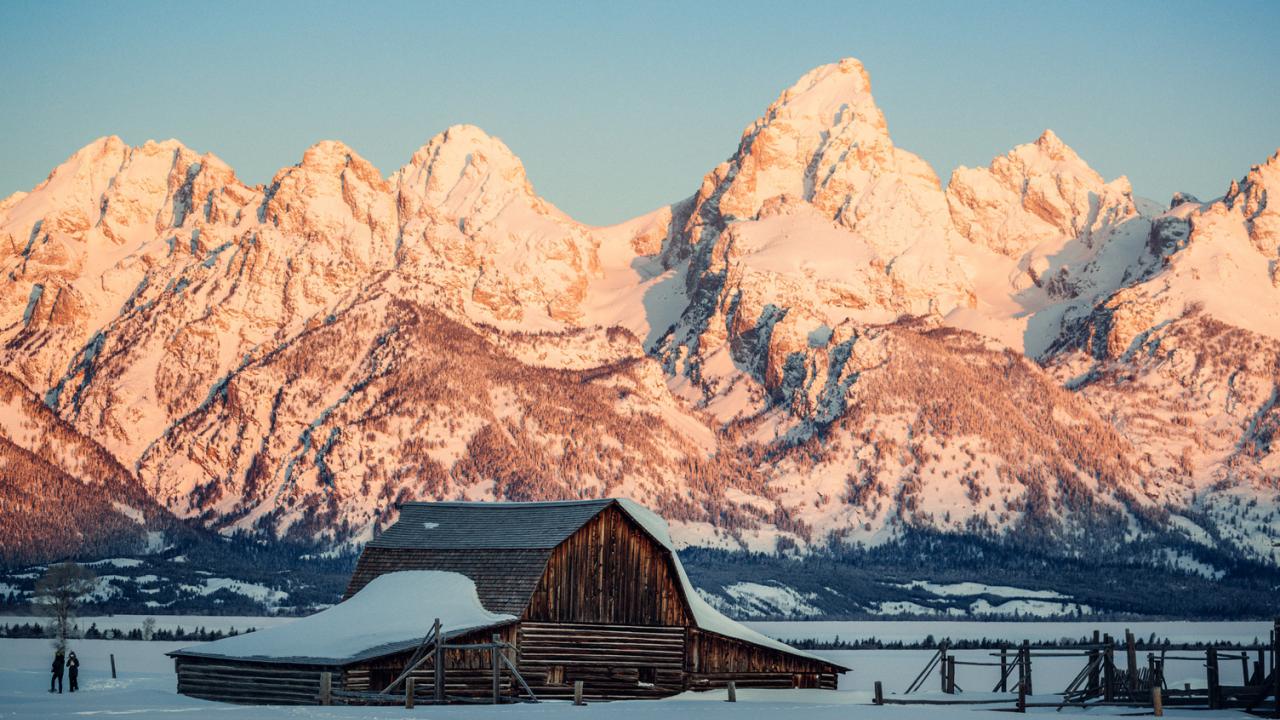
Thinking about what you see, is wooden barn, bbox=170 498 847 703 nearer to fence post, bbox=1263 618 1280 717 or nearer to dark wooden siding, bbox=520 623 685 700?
dark wooden siding, bbox=520 623 685 700

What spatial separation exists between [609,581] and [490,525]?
18.7 ft

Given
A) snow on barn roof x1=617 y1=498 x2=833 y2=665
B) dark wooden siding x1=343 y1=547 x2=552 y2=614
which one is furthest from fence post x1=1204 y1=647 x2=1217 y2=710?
dark wooden siding x1=343 y1=547 x2=552 y2=614

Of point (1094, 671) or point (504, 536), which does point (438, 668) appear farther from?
point (1094, 671)

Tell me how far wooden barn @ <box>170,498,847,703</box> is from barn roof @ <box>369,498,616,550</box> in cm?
8

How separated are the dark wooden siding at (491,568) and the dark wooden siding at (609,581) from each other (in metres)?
0.50

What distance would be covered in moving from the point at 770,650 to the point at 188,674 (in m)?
→ 25.8

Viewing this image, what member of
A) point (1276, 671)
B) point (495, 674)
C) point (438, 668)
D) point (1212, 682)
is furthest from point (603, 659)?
point (1276, 671)

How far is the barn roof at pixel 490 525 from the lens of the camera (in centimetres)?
8112

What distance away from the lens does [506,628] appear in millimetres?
77812

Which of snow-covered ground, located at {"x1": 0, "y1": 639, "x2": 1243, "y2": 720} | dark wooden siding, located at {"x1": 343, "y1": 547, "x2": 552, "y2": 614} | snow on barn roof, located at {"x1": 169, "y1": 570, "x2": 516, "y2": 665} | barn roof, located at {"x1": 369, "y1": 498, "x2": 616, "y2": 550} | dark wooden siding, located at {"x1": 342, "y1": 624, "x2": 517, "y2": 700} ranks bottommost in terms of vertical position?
snow-covered ground, located at {"x1": 0, "y1": 639, "x2": 1243, "y2": 720}

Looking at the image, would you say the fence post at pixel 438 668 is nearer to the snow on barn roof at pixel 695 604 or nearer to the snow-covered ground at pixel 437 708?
the snow-covered ground at pixel 437 708

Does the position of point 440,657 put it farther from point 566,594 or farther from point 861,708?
point 861,708

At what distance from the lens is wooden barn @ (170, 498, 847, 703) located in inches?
2916

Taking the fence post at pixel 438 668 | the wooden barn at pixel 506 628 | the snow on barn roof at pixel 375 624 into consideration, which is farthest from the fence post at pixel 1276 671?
the fence post at pixel 438 668
